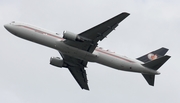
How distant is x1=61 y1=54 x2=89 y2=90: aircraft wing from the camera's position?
74688 mm

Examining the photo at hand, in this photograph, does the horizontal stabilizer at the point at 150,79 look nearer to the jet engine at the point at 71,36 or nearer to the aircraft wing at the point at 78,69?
the aircraft wing at the point at 78,69

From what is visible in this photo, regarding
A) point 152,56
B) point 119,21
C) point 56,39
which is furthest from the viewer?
point 152,56

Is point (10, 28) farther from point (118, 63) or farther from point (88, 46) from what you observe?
point (118, 63)

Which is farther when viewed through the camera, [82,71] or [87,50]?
[82,71]

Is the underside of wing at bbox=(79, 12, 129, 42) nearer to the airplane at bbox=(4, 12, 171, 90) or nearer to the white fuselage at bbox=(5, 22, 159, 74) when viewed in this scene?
the airplane at bbox=(4, 12, 171, 90)

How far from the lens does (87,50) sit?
6775 centimetres

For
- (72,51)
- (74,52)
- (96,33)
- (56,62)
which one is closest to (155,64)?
(96,33)

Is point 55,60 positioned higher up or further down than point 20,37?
further down

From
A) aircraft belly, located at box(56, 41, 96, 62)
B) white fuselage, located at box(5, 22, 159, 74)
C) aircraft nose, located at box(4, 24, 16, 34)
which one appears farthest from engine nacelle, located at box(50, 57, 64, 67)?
aircraft nose, located at box(4, 24, 16, 34)

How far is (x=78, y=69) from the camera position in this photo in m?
77.0

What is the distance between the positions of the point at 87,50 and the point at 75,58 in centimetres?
636

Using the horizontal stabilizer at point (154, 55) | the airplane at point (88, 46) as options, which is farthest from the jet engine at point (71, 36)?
the horizontal stabilizer at point (154, 55)

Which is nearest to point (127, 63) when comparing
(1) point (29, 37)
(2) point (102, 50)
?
(2) point (102, 50)

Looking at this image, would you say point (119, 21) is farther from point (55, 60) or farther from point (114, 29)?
point (55, 60)
